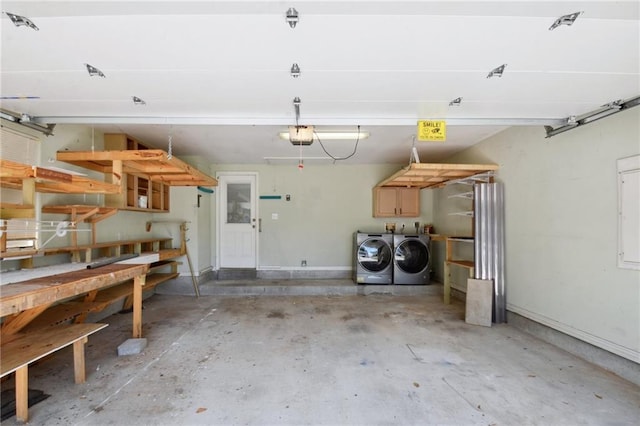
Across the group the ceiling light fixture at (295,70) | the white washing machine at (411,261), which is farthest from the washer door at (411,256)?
the ceiling light fixture at (295,70)

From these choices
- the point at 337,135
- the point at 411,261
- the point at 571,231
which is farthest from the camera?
the point at 411,261

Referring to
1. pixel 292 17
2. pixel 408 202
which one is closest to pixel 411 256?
pixel 408 202

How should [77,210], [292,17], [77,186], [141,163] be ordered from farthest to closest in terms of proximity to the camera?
1. [141,163]
2. [77,210]
3. [77,186]
4. [292,17]

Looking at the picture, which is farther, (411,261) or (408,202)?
(408,202)

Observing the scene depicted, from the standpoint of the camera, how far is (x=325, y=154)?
459 cm

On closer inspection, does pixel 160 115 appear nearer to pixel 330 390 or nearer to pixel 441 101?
pixel 441 101

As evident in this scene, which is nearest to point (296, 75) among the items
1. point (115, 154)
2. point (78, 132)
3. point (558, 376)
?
point (115, 154)

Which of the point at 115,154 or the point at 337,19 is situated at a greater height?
the point at 337,19

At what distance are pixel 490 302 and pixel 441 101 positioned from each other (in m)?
2.49

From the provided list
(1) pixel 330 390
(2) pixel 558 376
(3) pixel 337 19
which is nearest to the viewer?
(3) pixel 337 19

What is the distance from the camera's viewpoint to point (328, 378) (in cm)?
211

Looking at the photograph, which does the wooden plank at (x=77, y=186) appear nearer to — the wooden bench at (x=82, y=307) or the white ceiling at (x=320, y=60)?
the white ceiling at (x=320, y=60)

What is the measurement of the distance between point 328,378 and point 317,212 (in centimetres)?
353

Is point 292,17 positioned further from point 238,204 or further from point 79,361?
point 238,204
